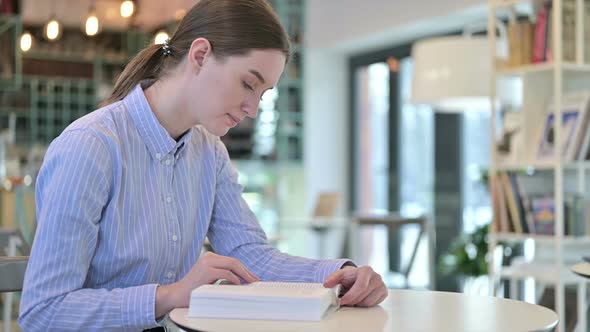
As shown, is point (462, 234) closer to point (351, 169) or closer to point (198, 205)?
point (351, 169)

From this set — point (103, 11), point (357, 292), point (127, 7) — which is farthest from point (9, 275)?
point (103, 11)

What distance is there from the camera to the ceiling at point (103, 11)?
28.5 ft

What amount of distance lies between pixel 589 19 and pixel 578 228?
3.10ft

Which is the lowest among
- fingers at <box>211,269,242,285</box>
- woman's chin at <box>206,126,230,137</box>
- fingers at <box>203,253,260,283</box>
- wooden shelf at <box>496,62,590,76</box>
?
fingers at <box>211,269,242,285</box>

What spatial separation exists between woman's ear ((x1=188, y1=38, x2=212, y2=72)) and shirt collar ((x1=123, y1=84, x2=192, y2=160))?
132mm

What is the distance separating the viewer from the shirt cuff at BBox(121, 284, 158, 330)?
1.30m

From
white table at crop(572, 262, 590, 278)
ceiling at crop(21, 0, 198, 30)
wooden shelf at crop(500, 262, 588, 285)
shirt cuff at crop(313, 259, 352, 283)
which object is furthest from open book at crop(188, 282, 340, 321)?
ceiling at crop(21, 0, 198, 30)

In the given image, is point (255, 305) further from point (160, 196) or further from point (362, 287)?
point (160, 196)

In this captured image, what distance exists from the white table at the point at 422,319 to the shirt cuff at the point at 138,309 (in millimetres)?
52

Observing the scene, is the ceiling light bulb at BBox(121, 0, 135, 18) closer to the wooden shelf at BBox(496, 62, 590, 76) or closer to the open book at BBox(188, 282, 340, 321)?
the wooden shelf at BBox(496, 62, 590, 76)

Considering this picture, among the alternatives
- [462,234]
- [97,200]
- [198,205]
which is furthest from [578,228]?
[462,234]

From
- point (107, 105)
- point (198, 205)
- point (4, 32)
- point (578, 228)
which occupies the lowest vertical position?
point (578, 228)

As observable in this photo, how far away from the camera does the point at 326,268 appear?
160 cm

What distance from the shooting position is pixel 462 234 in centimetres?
694
